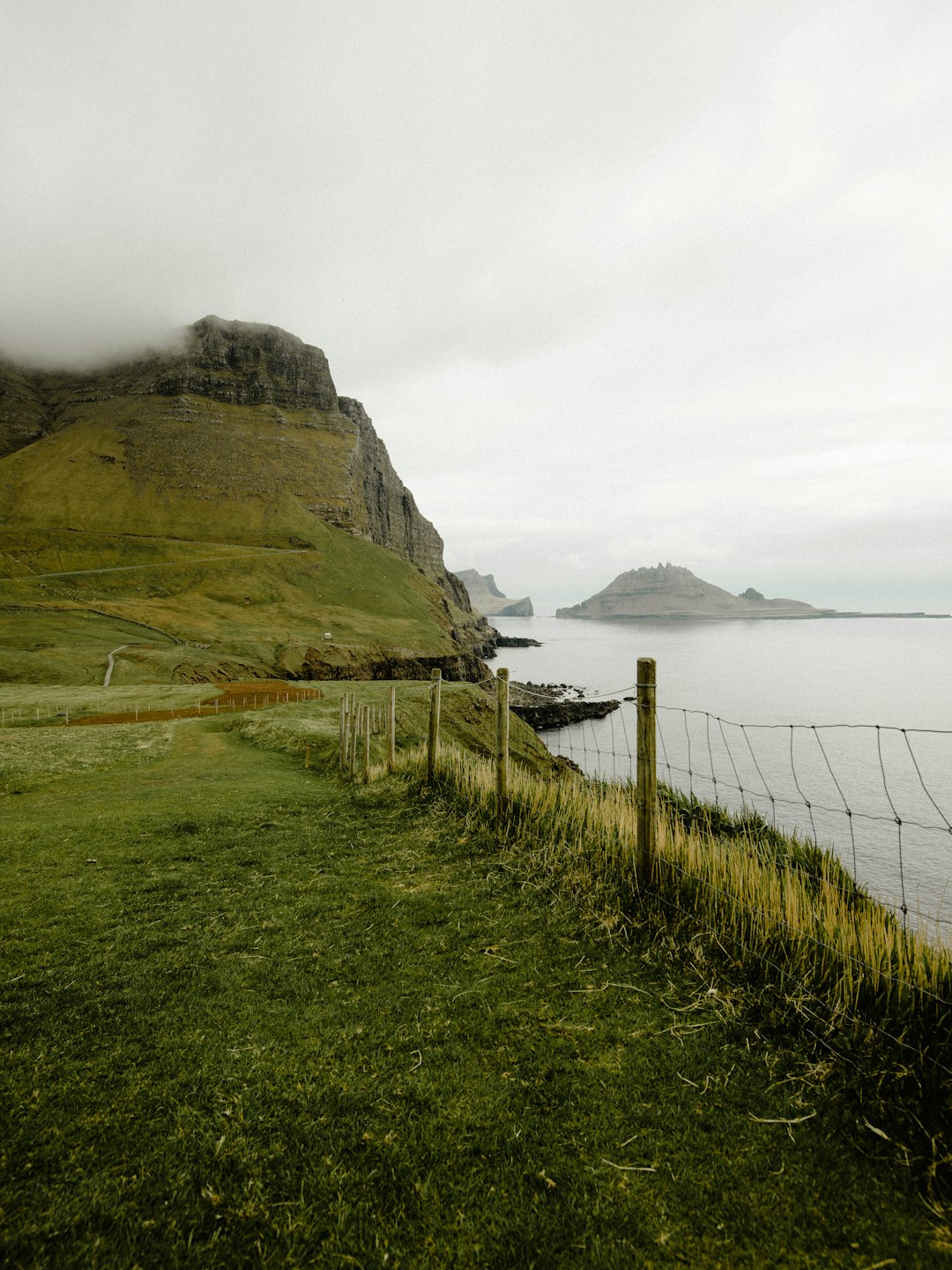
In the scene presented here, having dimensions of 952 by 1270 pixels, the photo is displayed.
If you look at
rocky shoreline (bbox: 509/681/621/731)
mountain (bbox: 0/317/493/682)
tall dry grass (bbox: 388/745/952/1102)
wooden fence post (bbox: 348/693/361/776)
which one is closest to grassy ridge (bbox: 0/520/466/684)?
mountain (bbox: 0/317/493/682)

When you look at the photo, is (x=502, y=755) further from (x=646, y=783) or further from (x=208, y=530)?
(x=208, y=530)

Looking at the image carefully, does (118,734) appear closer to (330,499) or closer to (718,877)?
(718,877)

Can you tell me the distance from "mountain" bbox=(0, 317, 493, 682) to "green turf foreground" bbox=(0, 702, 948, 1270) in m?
47.3

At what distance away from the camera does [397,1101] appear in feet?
12.5

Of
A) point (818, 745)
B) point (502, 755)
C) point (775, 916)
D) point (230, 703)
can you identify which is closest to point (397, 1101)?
point (775, 916)

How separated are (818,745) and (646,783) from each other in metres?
40.7

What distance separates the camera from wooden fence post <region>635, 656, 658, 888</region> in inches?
258

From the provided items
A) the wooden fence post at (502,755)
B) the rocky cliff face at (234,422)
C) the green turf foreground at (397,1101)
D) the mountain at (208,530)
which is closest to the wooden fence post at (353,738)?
the wooden fence post at (502,755)

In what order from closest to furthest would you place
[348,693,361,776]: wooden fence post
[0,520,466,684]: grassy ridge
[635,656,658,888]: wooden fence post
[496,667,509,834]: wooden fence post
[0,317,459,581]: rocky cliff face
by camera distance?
[635,656,658,888]: wooden fence post → [496,667,509,834]: wooden fence post → [348,693,361,776]: wooden fence post → [0,520,466,684]: grassy ridge → [0,317,459,581]: rocky cliff face

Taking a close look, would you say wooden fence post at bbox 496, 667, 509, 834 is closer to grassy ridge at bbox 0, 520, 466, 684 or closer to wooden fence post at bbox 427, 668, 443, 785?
wooden fence post at bbox 427, 668, 443, 785

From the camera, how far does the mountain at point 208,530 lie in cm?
6712

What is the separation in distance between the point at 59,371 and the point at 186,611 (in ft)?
556

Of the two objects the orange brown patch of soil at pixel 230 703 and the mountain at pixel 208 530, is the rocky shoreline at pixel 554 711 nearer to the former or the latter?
the orange brown patch of soil at pixel 230 703

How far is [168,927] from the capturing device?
6.39 meters
